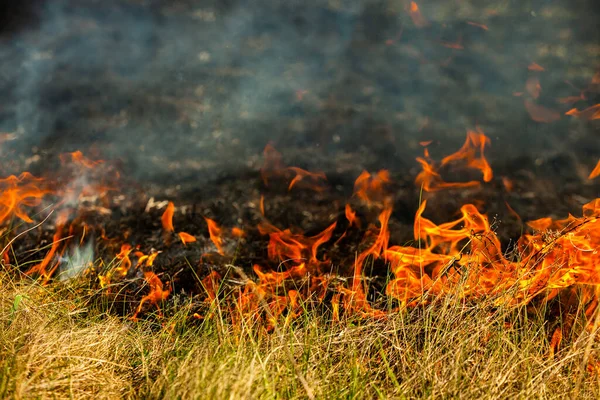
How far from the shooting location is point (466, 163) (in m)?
4.52

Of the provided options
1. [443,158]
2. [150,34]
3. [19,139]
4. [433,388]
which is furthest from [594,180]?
[19,139]

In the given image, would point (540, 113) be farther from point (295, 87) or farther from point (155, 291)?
point (155, 291)

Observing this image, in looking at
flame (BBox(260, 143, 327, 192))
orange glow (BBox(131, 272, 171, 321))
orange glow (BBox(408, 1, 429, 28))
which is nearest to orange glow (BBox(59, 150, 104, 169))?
orange glow (BBox(131, 272, 171, 321))

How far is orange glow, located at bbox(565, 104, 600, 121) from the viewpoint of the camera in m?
4.32

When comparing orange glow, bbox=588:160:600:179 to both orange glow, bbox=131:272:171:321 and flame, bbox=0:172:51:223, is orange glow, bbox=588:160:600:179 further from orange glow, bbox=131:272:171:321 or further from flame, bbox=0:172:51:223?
flame, bbox=0:172:51:223

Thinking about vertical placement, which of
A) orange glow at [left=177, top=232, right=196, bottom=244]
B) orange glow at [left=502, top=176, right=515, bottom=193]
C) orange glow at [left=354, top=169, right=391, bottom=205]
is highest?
orange glow at [left=502, top=176, right=515, bottom=193]

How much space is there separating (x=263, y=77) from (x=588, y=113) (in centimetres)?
273

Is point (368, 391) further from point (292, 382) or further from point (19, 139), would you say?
point (19, 139)

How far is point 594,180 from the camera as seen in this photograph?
14.3 feet

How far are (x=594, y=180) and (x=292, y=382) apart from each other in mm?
3330

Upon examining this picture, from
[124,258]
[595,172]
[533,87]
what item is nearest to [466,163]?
[533,87]

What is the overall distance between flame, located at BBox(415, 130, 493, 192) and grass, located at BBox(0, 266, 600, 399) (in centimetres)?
197

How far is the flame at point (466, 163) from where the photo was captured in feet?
14.8

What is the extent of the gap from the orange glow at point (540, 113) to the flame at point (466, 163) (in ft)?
1.38
